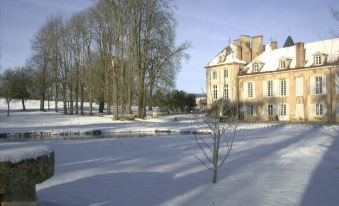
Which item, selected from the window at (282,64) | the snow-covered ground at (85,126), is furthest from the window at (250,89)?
the snow-covered ground at (85,126)

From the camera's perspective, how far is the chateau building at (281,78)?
43.7 metres

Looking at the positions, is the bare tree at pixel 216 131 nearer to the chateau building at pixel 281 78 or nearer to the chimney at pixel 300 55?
the chateau building at pixel 281 78

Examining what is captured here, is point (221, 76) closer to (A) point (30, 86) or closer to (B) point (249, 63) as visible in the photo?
(B) point (249, 63)

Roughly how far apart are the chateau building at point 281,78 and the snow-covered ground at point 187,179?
25.0m

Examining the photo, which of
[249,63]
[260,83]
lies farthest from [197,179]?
[249,63]

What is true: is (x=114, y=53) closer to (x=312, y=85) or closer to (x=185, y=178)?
(x=312, y=85)

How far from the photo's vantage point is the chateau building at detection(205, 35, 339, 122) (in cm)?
4372

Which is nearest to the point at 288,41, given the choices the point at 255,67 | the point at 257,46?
the point at 257,46

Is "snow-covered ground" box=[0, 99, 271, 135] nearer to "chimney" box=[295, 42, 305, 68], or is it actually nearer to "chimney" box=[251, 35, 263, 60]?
"chimney" box=[295, 42, 305, 68]

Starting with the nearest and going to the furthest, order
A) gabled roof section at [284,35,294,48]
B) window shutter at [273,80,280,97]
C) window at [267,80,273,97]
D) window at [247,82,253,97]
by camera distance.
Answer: window shutter at [273,80,280,97] → window at [267,80,273,97] → window at [247,82,253,97] → gabled roof section at [284,35,294,48]

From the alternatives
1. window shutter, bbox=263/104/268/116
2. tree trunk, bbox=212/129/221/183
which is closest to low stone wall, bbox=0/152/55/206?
tree trunk, bbox=212/129/221/183

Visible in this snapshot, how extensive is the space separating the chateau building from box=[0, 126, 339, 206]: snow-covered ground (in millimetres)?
24979

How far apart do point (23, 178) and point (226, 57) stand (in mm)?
49658

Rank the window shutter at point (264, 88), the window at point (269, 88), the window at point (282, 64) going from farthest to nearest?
1. the window shutter at point (264, 88)
2. the window at point (269, 88)
3. the window at point (282, 64)
